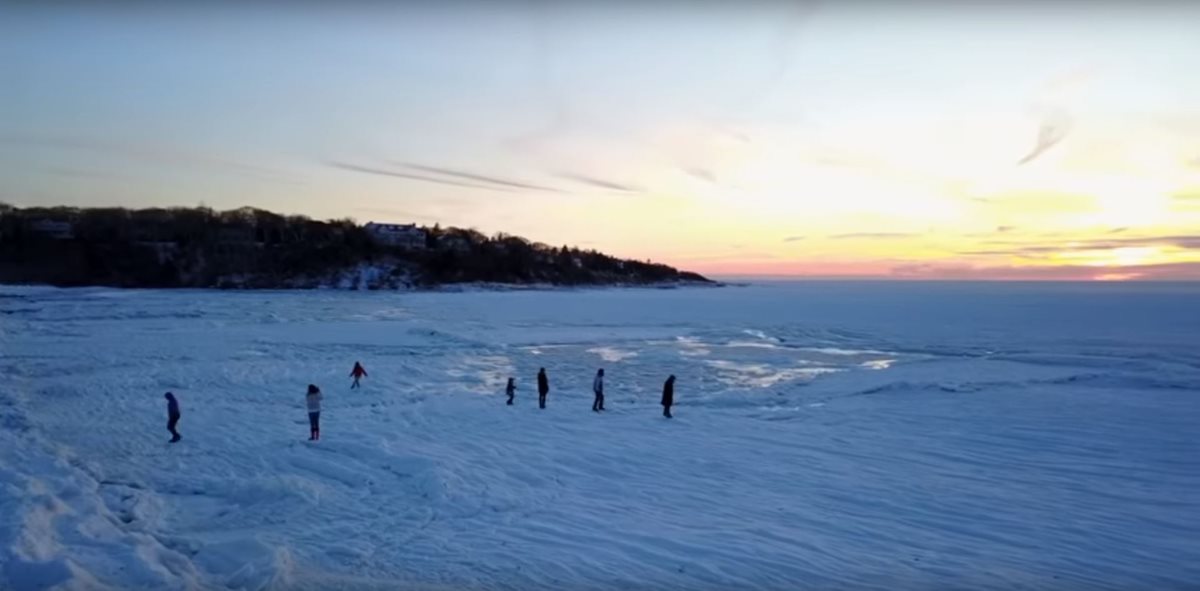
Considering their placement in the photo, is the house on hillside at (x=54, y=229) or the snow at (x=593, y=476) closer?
the snow at (x=593, y=476)

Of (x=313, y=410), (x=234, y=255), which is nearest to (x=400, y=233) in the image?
(x=234, y=255)

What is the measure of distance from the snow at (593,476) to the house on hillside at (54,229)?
338 ft

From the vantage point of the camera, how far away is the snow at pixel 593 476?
23.1 ft

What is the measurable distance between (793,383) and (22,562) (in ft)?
61.1

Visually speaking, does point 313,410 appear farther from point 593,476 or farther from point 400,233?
point 400,233

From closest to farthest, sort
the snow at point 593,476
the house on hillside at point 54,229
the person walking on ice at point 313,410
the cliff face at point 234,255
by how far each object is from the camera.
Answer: the snow at point 593,476 < the person walking on ice at point 313,410 < the cliff face at point 234,255 < the house on hillside at point 54,229

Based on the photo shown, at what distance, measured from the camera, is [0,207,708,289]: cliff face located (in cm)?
9400

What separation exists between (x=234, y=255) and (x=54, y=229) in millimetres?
33672

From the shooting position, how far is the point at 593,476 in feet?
34.9

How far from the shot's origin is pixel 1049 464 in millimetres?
11719

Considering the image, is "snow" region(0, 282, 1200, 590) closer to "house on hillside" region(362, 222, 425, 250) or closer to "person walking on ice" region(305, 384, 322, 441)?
"person walking on ice" region(305, 384, 322, 441)

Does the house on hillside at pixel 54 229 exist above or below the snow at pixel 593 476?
above

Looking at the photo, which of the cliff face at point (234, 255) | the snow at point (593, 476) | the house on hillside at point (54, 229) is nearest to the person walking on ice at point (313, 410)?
the snow at point (593, 476)

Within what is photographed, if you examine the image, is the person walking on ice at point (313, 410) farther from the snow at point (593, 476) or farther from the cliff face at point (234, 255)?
the cliff face at point (234, 255)
